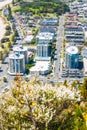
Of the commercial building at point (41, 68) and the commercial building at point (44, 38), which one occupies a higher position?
the commercial building at point (44, 38)

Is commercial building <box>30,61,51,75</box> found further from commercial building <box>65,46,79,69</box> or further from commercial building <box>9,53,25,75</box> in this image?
commercial building <box>65,46,79,69</box>

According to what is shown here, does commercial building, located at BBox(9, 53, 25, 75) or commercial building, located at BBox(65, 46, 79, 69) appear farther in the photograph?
commercial building, located at BBox(65, 46, 79, 69)

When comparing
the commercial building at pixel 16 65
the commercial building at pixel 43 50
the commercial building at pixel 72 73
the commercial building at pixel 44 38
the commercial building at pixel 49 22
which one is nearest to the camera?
the commercial building at pixel 72 73

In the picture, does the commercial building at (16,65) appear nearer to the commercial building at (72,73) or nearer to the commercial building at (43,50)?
the commercial building at (43,50)

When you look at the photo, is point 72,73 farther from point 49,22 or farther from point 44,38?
point 49,22

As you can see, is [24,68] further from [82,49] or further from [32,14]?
[32,14]

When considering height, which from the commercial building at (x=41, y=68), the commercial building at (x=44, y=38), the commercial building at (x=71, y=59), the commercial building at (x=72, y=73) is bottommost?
the commercial building at (x=72, y=73)

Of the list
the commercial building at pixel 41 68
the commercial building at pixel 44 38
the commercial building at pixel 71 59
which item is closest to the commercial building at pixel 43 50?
the commercial building at pixel 41 68

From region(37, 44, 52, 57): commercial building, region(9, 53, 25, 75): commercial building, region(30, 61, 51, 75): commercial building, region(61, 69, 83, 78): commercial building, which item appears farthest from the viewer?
region(37, 44, 52, 57): commercial building

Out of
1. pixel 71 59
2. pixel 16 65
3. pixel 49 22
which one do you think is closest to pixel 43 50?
pixel 71 59

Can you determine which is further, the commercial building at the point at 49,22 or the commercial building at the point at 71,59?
the commercial building at the point at 49,22

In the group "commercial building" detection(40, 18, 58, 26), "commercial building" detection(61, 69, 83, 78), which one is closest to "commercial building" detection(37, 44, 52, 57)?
"commercial building" detection(61, 69, 83, 78)
